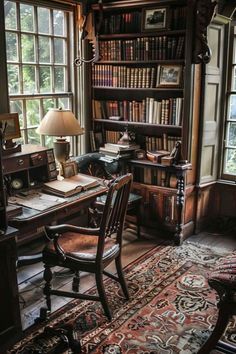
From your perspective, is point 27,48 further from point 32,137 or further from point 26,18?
point 32,137

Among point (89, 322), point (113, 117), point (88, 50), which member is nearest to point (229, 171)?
point (113, 117)

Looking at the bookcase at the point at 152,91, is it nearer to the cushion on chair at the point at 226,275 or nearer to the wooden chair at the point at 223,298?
the cushion on chair at the point at 226,275

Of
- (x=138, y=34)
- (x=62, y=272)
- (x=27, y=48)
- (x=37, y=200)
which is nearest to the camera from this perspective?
(x=37, y=200)

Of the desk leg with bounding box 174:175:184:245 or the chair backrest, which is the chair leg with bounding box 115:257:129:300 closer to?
the chair backrest

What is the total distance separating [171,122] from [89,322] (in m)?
2.01

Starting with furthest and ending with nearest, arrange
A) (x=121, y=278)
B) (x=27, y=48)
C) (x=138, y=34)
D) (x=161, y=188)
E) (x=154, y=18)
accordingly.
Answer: (x=161, y=188), (x=138, y=34), (x=154, y=18), (x=27, y=48), (x=121, y=278)

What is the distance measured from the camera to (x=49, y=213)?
2.61 metres

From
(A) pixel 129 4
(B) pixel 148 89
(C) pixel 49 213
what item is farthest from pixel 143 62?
(C) pixel 49 213

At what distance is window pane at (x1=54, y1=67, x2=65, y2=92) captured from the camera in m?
3.89

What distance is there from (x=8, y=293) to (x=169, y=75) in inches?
95.0

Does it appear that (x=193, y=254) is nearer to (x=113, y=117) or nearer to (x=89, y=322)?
(x=89, y=322)

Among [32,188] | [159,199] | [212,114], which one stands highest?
[212,114]

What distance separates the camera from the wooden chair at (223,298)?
211cm

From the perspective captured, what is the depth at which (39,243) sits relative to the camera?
12.3 feet
